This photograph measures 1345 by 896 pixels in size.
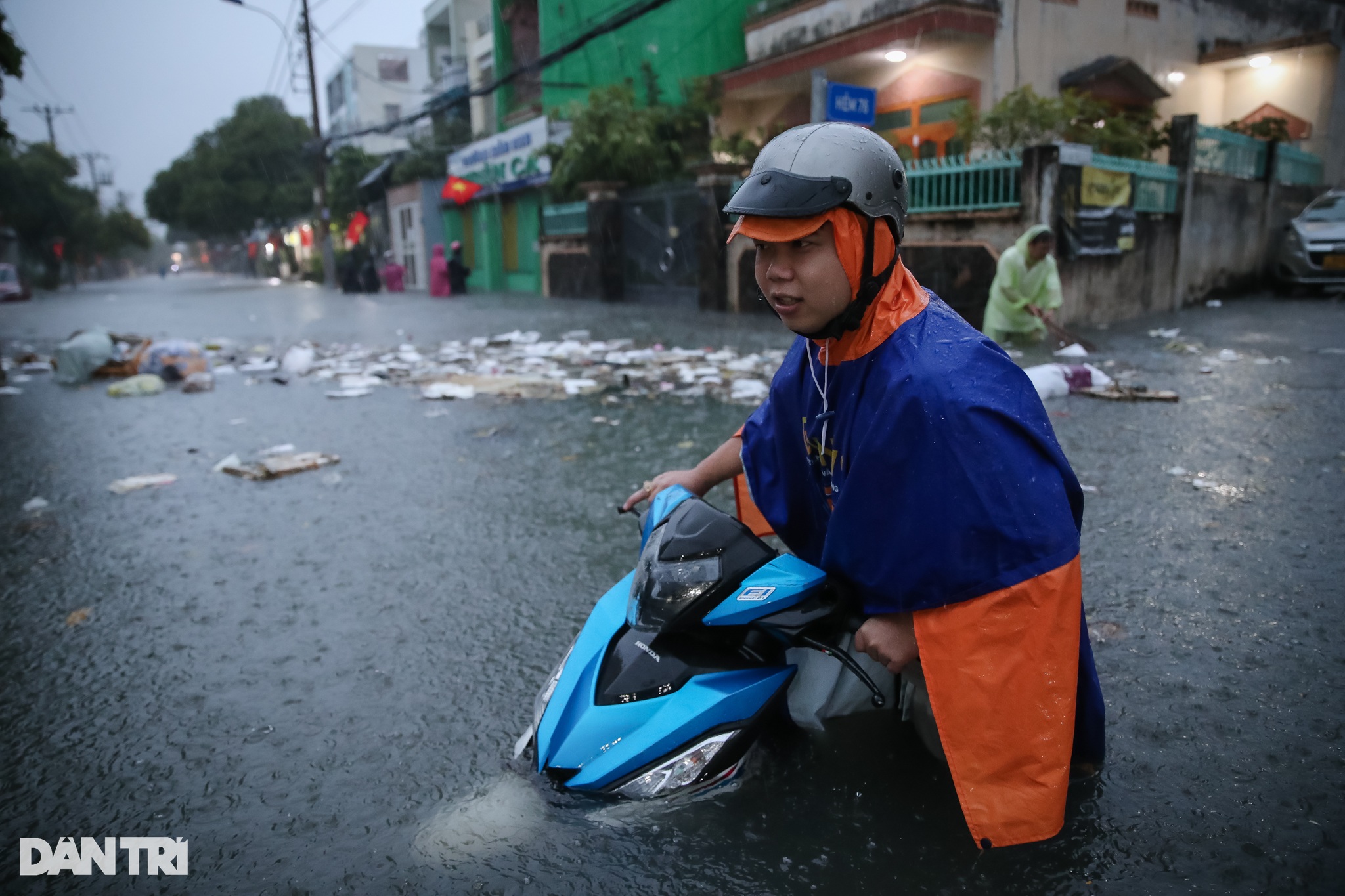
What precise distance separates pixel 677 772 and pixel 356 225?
34018 mm

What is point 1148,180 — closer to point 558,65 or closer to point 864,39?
point 864,39

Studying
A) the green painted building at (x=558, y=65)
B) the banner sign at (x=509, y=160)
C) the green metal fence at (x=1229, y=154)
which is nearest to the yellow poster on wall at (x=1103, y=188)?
the green metal fence at (x=1229, y=154)

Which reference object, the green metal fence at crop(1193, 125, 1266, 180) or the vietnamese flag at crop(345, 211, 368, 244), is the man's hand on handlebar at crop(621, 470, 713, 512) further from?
the vietnamese flag at crop(345, 211, 368, 244)

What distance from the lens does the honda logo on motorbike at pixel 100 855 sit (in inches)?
63.6

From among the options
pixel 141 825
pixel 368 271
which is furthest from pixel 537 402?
pixel 368 271

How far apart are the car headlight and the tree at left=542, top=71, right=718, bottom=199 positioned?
A: 15.9 metres

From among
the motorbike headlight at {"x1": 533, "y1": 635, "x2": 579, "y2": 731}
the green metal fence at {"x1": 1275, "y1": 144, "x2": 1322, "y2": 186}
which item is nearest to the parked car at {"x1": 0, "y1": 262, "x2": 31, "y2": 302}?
the motorbike headlight at {"x1": 533, "y1": 635, "x2": 579, "y2": 731}

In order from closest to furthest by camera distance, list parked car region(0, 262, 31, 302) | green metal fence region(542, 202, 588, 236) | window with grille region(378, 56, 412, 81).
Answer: green metal fence region(542, 202, 588, 236), parked car region(0, 262, 31, 302), window with grille region(378, 56, 412, 81)

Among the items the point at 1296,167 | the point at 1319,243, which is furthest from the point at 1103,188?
the point at 1296,167

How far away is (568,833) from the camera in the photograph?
1.63m

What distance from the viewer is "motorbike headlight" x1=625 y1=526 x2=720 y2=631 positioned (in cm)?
155

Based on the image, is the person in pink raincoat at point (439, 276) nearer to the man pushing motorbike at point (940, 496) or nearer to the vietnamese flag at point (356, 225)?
the vietnamese flag at point (356, 225)

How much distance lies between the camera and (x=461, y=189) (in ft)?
80.5

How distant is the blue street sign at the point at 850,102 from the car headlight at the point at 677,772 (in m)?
7.19
